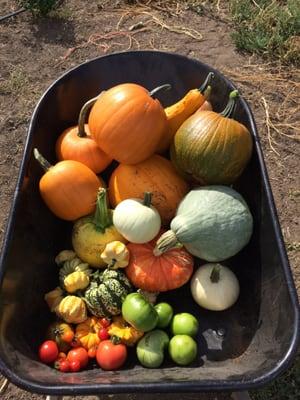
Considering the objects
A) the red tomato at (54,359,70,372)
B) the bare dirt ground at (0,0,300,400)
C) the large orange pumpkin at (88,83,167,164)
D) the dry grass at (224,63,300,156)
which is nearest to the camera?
the red tomato at (54,359,70,372)

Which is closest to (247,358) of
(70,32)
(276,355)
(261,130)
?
(276,355)

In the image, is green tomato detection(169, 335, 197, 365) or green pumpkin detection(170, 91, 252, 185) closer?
green tomato detection(169, 335, 197, 365)

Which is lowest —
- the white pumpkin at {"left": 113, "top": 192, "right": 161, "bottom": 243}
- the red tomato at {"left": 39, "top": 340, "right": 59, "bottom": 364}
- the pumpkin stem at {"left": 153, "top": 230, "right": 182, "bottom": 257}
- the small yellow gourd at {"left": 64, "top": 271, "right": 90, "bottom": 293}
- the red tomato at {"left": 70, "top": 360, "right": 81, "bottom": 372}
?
the red tomato at {"left": 70, "top": 360, "right": 81, "bottom": 372}

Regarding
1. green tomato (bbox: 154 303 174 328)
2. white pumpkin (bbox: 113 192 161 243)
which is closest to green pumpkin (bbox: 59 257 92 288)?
white pumpkin (bbox: 113 192 161 243)

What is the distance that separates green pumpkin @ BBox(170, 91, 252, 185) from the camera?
72.7 inches

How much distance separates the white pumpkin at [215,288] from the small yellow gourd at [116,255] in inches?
11.5

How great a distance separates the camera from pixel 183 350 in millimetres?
1679

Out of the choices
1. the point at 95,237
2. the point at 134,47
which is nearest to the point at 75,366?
the point at 95,237

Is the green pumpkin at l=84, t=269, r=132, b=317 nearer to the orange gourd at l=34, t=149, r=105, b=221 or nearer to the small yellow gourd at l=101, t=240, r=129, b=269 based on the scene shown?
the small yellow gourd at l=101, t=240, r=129, b=269

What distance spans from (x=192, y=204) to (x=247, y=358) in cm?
58

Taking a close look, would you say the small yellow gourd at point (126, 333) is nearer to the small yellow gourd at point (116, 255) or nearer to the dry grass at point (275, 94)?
the small yellow gourd at point (116, 255)

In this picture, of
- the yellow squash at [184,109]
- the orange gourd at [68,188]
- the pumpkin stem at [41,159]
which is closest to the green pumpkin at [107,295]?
the orange gourd at [68,188]

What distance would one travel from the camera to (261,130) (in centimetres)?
340

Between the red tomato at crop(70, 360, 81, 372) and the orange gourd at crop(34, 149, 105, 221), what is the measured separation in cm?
58
